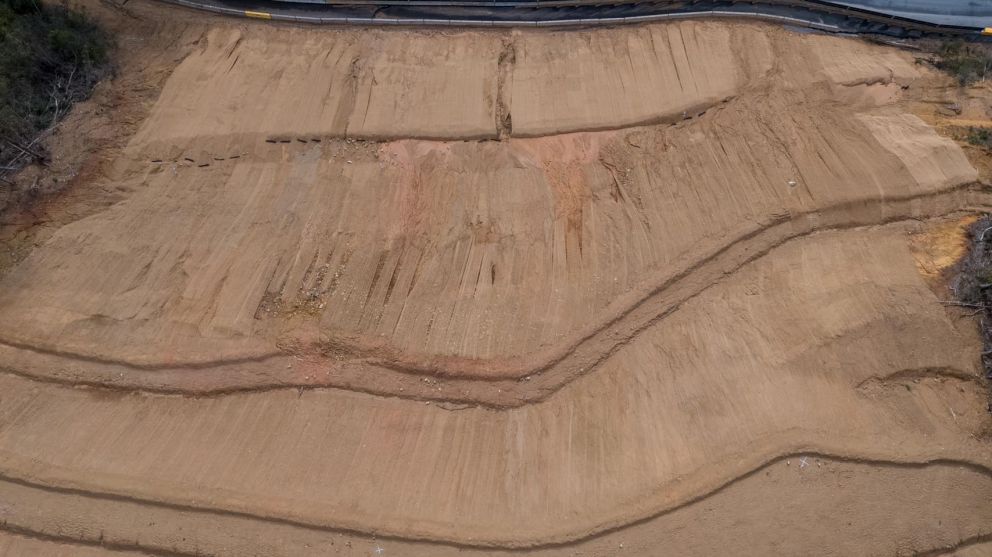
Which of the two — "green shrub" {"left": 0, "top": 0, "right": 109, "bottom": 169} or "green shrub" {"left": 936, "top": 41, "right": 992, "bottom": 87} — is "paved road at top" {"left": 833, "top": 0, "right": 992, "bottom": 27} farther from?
"green shrub" {"left": 0, "top": 0, "right": 109, "bottom": 169}

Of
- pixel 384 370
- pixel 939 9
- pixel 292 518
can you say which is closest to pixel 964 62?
pixel 939 9

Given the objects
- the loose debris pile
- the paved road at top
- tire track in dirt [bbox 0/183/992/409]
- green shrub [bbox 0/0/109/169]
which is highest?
the paved road at top

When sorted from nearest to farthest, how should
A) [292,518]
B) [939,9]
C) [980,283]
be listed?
[292,518] < [980,283] < [939,9]

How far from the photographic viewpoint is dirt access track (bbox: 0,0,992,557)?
30.3 ft

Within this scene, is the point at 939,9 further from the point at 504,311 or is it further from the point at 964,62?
the point at 504,311

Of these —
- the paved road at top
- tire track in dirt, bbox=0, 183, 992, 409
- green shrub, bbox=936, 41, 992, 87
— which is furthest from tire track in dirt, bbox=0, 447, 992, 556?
the paved road at top

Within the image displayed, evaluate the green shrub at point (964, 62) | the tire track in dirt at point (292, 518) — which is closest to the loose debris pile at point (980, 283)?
the tire track in dirt at point (292, 518)

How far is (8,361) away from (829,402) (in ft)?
53.8

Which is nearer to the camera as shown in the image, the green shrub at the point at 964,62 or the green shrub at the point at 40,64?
the green shrub at the point at 40,64

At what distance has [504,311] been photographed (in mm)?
11414

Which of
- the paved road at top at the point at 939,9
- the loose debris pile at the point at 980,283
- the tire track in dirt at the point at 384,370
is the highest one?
the paved road at top at the point at 939,9

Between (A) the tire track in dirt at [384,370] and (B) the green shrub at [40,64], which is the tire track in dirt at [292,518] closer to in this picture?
(A) the tire track in dirt at [384,370]

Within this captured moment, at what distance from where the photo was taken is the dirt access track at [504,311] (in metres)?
9.25

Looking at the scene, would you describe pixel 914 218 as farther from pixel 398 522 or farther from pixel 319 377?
pixel 319 377
